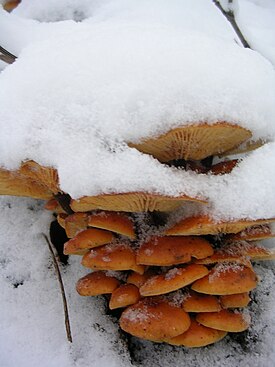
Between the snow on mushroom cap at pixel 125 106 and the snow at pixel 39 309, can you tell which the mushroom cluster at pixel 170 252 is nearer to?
the snow on mushroom cap at pixel 125 106

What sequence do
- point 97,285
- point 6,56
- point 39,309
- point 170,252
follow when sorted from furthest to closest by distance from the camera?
1. point 6,56
2. point 39,309
3. point 97,285
4. point 170,252

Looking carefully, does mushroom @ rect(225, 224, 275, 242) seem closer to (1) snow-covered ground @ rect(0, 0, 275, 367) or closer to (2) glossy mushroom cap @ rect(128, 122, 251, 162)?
(1) snow-covered ground @ rect(0, 0, 275, 367)

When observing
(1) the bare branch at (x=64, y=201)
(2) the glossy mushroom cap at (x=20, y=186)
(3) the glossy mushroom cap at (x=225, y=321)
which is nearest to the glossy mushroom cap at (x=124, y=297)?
(3) the glossy mushroom cap at (x=225, y=321)

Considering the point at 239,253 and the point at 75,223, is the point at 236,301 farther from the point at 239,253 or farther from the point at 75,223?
the point at 75,223

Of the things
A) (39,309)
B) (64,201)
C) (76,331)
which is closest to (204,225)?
(64,201)

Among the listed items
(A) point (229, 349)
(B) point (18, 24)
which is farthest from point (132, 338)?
(B) point (18, 24)

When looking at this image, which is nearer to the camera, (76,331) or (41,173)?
(41,173)
